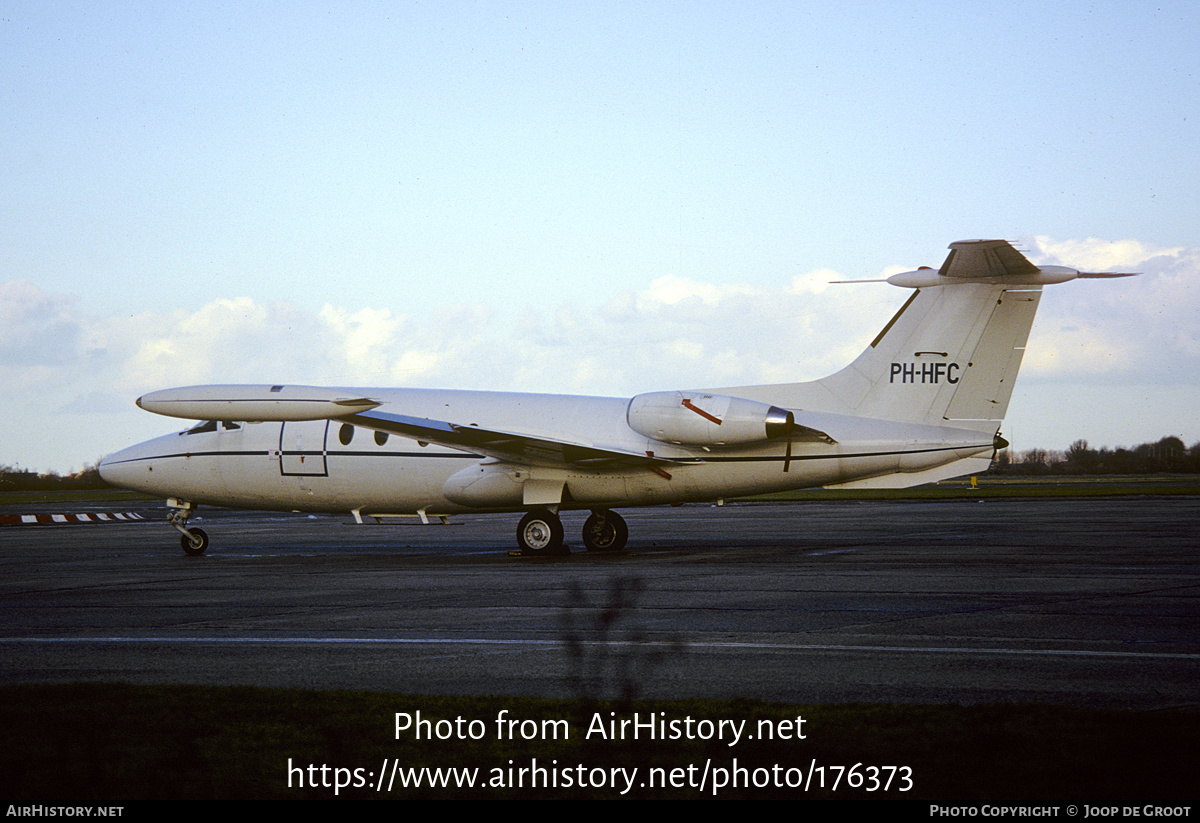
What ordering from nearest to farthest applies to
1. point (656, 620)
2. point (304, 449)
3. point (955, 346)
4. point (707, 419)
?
point (656, 620), point (955, 346), point (707, 419), point (304, 449)

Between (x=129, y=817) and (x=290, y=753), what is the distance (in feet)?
3.47

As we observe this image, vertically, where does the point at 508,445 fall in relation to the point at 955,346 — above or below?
below

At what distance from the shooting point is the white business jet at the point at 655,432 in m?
19.4

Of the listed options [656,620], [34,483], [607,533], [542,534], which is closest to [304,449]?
[542,534]

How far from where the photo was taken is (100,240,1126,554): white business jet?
63.7ft

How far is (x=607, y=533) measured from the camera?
22.5 m

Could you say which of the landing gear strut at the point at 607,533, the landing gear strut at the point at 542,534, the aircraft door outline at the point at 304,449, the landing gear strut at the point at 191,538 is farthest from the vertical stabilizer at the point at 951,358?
the landing gear strut at the point at 191,538

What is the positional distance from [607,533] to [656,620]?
10958 millimetres

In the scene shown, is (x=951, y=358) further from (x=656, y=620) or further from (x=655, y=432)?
(x=656, y=620)

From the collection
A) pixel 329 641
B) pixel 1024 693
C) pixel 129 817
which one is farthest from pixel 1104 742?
pixel 329 641

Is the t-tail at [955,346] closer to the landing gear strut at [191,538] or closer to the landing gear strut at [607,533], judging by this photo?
the landing gear strut at [607,533]

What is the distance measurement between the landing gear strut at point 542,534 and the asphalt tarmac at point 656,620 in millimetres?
465

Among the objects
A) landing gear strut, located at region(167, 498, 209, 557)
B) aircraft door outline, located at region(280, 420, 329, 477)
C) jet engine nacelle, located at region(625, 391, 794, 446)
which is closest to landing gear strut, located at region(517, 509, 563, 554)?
jet engine nacelle, located at region(625, 391, 794, 446)

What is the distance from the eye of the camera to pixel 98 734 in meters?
6.18
